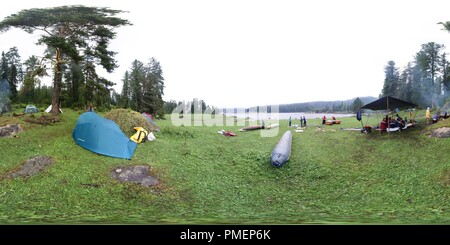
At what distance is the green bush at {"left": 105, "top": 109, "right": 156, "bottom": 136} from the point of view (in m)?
12.9

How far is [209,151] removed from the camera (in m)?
12.2

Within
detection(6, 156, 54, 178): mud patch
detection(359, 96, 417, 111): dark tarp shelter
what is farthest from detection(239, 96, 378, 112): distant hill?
detection(6, 156, 54, 178): mud patch

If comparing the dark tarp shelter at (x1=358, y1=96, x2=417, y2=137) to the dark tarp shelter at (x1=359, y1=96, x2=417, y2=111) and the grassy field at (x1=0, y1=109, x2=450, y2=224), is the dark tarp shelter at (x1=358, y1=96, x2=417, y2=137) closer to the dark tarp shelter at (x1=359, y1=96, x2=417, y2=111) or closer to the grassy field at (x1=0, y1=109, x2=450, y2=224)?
the dark tarp shelter at (x1=359, y1=96, x2=417, y2=111)

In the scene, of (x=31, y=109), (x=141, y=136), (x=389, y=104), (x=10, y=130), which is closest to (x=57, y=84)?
(x=31, y=109)

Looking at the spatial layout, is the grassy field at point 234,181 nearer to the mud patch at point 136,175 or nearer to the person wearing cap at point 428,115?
the mud patch at point 136,175

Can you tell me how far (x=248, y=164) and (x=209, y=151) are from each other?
6.39 feet

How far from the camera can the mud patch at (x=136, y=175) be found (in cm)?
953


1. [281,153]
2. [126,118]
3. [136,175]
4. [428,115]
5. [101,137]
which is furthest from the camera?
[126,118]

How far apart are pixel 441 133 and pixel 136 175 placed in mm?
12020

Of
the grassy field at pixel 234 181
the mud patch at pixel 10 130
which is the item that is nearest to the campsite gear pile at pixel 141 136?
the grassy field at pixel 234 181

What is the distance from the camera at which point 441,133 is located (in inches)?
442

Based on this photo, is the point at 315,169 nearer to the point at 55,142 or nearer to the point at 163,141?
the point at 163,141

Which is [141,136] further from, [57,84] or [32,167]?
[57,84]
